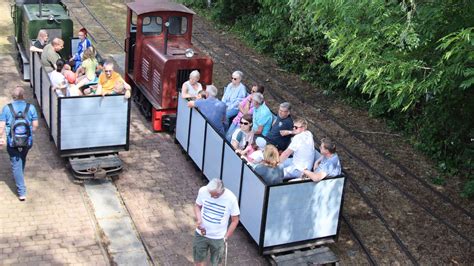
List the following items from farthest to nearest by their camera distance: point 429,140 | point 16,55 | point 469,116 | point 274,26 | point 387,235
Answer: point 274,26 → point 16,55 → point 429,140 → point 469,116 → point 387,235

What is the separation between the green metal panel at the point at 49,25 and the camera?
1557cm

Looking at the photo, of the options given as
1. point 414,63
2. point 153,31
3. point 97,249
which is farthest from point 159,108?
point 414,63

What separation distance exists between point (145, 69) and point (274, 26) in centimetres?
714

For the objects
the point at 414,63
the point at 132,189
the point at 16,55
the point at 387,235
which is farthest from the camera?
the point at 16,55

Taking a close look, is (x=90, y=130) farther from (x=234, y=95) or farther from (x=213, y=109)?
(x=234, y=95)

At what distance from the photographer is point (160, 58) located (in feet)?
44.7

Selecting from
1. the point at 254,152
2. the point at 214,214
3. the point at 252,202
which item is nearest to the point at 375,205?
the point at 254,152

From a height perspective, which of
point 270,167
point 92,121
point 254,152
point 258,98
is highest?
point 258,98

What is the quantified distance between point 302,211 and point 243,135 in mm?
1753

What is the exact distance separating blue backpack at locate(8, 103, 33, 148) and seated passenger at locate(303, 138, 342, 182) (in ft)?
14.1

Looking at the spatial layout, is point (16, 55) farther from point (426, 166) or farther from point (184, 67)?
point (426, 166)

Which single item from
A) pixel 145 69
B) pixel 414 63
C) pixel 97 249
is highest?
pixel 414 63

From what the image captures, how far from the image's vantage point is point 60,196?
11.0m

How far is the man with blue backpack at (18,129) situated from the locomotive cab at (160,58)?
11.9 ft
